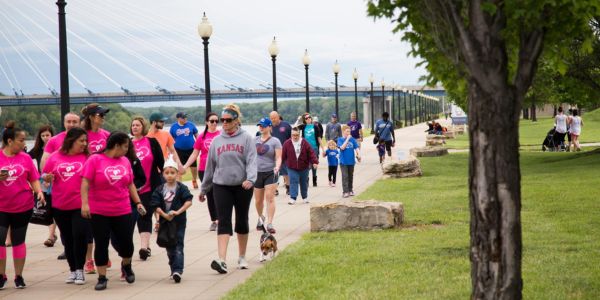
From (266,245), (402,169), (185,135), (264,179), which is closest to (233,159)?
(266,245)

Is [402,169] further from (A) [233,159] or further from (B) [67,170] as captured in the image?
(B) [67,170]

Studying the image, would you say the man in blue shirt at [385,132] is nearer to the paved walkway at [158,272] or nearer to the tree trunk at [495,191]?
the paved walkway at [158,272]

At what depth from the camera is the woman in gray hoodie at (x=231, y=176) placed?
9.70 metres

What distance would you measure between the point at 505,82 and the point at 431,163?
24.4m

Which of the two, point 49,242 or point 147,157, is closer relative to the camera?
point 147,157

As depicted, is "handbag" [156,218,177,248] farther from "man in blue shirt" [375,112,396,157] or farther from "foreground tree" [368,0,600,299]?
"man in blue shirt" [375,112,396,157]

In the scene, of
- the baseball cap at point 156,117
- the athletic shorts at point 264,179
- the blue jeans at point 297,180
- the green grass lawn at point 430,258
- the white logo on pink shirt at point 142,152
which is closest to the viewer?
the green grass lawn at point 430,258

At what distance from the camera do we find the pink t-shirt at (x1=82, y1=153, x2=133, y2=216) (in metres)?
8.69

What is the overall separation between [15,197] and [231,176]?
7.01ft

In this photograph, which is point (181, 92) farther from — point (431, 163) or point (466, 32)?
point (466, 32)

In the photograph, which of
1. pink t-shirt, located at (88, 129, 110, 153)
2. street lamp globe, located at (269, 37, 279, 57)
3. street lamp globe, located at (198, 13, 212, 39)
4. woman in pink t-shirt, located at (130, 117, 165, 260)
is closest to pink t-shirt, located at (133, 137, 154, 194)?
woman in pink t-shirt, located at (130, 117, 165, 260)

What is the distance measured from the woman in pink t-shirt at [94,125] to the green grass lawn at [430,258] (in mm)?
2262

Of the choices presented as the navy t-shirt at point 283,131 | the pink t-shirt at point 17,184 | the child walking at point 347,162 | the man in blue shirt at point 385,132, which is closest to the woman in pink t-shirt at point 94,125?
the pink t-shirt at point 17,184

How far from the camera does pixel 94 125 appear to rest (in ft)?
33.1
